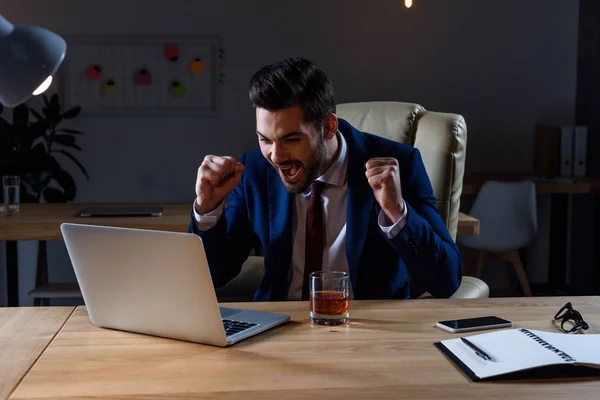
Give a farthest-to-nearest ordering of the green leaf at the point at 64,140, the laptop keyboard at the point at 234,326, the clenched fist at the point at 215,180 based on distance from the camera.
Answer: the green leaf at the point at 64,140, the clenched fist at the point at 215,180, the laptop keyboard at the point at 234,326

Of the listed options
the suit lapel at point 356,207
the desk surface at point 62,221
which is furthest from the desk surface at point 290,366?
the desk surface at point 62,221

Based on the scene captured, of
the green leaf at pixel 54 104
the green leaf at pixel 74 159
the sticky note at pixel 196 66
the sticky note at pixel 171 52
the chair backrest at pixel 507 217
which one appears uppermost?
the sticky note at pixel 171 52

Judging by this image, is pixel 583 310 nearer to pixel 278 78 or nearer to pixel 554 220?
pixel 278 78

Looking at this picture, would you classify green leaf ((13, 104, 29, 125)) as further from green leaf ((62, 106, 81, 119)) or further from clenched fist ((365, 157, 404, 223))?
clenched fist ((365, 157, 404, 223))

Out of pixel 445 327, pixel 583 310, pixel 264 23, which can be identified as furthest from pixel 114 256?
pixel 264 23

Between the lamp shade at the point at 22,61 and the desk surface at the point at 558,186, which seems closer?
the lamp shade at the point at 22,61

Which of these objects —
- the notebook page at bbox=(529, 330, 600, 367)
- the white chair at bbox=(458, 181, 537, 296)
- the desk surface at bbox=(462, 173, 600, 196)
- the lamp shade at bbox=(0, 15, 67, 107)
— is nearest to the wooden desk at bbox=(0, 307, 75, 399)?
the lamp shade at bbox=(0, 15, 67, 107)

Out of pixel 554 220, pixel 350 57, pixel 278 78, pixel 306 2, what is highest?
pixel 306 2

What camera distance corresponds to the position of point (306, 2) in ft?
16.0

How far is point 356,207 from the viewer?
6.61 ft

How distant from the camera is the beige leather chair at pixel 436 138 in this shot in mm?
2322

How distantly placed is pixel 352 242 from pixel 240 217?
33 centimetres

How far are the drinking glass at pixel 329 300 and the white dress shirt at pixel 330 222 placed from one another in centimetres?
51

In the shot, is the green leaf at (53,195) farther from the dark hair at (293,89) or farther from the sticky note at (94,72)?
the dark hair at (293,89)
